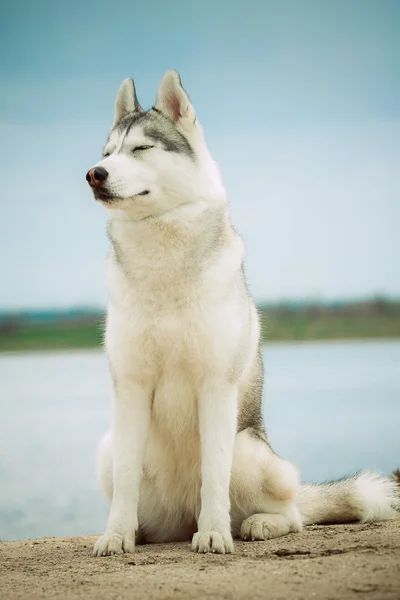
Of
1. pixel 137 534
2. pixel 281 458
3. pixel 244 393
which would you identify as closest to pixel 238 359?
pixel 244 393

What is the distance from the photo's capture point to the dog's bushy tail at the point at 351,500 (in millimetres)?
6156

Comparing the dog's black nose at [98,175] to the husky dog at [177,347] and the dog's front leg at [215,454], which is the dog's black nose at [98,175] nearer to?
the husky dog at [177,347]

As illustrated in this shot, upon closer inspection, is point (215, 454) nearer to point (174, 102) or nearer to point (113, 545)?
point (113, 545)

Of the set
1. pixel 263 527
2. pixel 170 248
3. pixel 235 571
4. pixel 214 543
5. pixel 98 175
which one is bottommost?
pixel 235 571

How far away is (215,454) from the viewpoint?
5.27 meters

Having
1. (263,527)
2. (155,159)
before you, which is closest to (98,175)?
(155,159)

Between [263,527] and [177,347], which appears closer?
[177,347]

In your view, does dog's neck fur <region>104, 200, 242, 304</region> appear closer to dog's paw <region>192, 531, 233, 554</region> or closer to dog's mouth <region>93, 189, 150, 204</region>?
dog's mouth <region>93, 189, 150, 204</region>

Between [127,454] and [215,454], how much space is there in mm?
583

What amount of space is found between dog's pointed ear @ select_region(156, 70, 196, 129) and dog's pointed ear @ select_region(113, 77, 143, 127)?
0.83 ft

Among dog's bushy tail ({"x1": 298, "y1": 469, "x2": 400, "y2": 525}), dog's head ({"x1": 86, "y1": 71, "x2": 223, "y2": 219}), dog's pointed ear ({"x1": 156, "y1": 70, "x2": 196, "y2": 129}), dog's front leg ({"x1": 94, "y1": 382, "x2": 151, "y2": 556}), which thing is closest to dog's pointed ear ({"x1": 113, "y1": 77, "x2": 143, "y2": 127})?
dog's head ({"x1": 86, "y1": 71, "x2": 223, "y2": 219})

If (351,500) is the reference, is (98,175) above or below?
above

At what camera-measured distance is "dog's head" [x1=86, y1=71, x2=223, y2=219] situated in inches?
205

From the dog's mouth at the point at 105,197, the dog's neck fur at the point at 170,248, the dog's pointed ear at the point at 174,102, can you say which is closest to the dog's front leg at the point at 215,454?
the dog's neck fur at the point at 170,248
